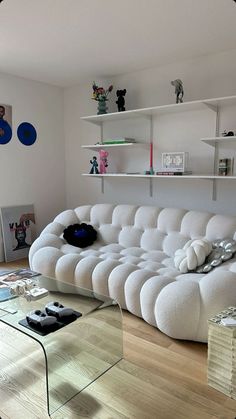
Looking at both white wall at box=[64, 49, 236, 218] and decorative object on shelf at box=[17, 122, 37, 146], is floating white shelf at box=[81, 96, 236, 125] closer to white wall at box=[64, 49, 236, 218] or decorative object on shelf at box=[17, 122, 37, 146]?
white wall at box=[64, 49, 236, 218]

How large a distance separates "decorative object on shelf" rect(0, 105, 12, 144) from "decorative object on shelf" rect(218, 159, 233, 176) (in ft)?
7.87

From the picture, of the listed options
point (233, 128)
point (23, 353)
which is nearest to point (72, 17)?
point (233, 128)

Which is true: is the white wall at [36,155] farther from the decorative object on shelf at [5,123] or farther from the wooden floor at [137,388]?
the wooden floor at [137,388]

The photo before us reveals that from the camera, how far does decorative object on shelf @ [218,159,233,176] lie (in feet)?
9.44

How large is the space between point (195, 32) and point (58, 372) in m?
2.60

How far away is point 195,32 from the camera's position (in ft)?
8.03

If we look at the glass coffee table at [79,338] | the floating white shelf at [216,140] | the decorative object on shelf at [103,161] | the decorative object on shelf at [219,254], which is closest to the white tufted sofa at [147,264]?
the decorative object on shelf at [219,254]

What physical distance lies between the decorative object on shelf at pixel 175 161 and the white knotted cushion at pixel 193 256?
0.92 meters

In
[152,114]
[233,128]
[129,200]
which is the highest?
[152,114]

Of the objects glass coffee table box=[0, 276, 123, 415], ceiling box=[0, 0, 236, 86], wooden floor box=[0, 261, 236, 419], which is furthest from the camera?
ceiling box=[0, 0, 236, 86]

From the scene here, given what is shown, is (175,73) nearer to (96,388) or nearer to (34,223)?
(34,223)

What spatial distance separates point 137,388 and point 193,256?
38.8 inches

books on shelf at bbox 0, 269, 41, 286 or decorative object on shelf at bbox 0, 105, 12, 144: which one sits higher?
decorative object on shelf at bbox 0, 105, 12, 144

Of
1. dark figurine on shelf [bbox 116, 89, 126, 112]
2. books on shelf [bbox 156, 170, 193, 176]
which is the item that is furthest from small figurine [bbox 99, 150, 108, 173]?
books on shelf [bbox 156, 170, 193, 176]
